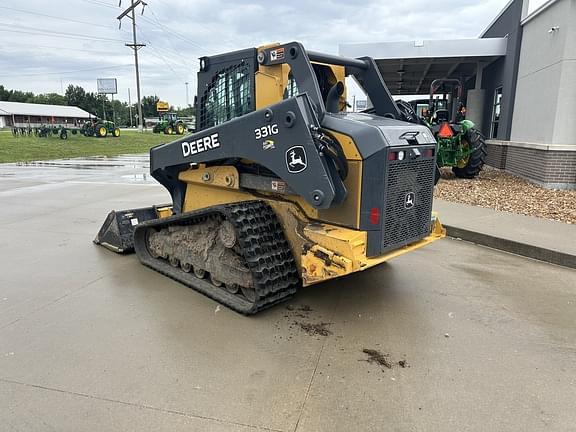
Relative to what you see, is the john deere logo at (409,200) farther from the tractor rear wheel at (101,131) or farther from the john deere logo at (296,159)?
the tractor rear wheel at (101,131)

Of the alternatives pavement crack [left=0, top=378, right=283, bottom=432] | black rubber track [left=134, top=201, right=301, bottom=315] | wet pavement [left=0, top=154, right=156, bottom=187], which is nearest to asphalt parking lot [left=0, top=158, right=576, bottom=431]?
pavement crack [left=0, top=378, right=283, bottom=432]

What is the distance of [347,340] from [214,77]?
295 cm

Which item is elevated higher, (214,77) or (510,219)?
(214,77)

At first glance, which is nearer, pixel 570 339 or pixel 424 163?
pixel 570 339

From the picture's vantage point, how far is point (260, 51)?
13.3 feet

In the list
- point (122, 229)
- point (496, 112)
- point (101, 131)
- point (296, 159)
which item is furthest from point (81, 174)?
point (101, 131)

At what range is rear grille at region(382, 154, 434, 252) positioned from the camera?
3607 mm

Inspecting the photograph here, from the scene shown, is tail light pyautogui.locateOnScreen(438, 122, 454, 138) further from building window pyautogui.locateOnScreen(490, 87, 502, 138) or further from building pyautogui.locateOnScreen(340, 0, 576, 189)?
building window pyautogui.locateOnScreen(490, 87, 502, 138)

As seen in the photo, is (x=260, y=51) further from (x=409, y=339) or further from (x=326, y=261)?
(x=409, y=339)

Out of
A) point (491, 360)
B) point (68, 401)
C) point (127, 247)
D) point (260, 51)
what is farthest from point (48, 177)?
point (491, 360)

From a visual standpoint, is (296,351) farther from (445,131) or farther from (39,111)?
(39,111)

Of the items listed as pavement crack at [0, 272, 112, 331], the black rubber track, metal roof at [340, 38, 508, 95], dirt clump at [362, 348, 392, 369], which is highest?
metal roof at [340, 38, 508, 95]

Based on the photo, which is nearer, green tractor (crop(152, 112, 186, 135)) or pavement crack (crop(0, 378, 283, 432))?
pavement crack (crop(0, 378, 283, 432))

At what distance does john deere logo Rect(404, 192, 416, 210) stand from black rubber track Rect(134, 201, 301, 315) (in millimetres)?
1088
